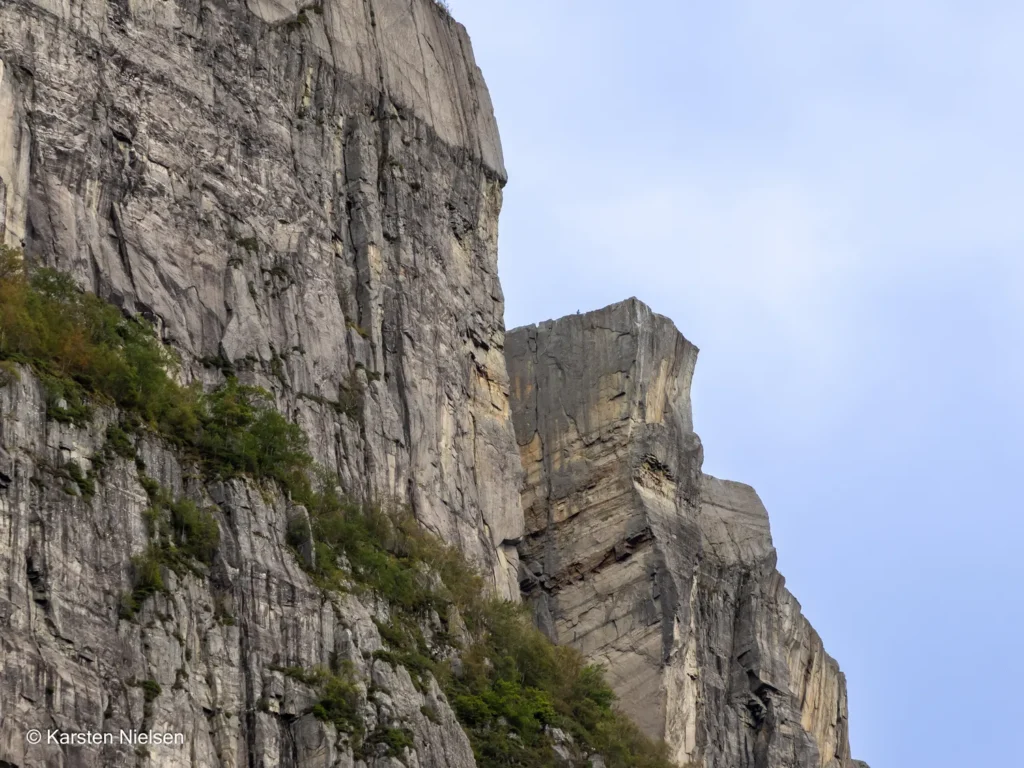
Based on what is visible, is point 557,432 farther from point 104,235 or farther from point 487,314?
point 104,235

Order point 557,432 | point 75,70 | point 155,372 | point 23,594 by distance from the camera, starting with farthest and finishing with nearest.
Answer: point 557,432 → point 75,70 → point 155,372 → point 23,594

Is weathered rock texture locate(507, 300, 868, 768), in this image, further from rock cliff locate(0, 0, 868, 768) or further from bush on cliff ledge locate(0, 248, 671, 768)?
bush on cliff ledge locate(0, 248, 671, 768)

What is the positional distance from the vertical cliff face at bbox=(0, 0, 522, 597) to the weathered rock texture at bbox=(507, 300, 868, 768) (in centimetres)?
495

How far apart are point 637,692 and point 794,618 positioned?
58.2ft

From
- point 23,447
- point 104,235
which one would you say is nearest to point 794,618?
point 104,235

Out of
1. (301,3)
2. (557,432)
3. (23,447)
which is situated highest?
(301,3)

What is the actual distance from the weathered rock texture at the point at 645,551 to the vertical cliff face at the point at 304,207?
195 inches

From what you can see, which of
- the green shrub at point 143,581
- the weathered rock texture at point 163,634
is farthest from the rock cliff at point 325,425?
the green shrub at point 143,581

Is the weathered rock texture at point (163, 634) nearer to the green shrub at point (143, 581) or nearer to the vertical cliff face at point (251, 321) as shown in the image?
the vertical cliff face at point (251, 321)

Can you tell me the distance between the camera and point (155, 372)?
237 ft

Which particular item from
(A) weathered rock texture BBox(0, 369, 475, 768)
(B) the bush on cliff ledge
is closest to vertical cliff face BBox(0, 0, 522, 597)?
(B) the bush on cliff ledge

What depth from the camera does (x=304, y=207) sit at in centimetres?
8469

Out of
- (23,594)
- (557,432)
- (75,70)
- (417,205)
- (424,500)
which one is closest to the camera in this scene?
(23,594)

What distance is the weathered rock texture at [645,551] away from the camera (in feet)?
304
